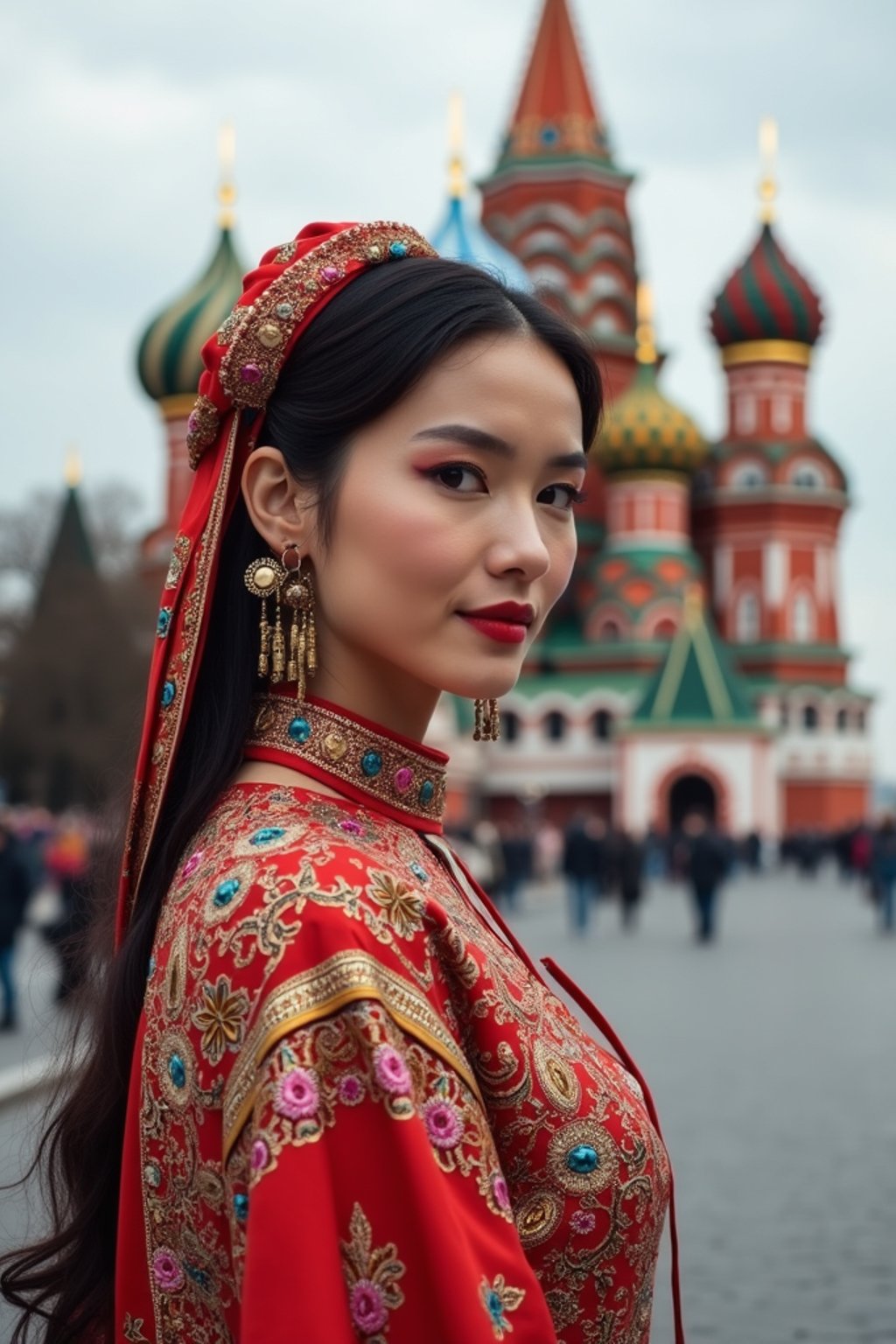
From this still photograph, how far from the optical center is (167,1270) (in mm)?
1747

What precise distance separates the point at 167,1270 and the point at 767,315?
58.9 m

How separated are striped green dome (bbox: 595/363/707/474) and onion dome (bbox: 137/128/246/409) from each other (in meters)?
11.2

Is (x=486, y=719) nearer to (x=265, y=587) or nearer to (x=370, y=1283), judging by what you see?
(x=265, y=587)

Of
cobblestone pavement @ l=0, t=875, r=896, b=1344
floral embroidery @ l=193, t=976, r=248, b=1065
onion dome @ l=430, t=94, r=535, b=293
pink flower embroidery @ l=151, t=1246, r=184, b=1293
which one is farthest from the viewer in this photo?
onion dome @ l=430, t=94, r=535, b=293

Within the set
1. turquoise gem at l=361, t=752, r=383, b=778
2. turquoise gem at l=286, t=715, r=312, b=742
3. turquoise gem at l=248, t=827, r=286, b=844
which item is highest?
turquoise gem at l=286, t=715, r=312, b=742

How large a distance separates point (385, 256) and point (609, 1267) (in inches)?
38.1

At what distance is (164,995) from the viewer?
170 centimetres

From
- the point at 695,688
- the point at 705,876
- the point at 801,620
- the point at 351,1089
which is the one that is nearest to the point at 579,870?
the point at 705,876

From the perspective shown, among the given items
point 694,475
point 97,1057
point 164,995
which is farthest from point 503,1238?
point 694,475

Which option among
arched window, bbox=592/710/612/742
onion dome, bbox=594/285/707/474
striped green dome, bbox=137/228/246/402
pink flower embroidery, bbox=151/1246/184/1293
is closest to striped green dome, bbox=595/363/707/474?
onion dome, bbox=594/285/707/474

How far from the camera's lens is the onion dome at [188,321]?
54406 mm

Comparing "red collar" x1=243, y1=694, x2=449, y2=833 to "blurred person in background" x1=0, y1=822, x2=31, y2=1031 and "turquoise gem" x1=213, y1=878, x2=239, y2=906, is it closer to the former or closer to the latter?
"turquoise gem" x1=213, y1=878, x2=239, y2=906

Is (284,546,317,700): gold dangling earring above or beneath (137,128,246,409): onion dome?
beneath

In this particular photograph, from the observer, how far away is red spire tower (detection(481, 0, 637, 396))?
58469 mm
